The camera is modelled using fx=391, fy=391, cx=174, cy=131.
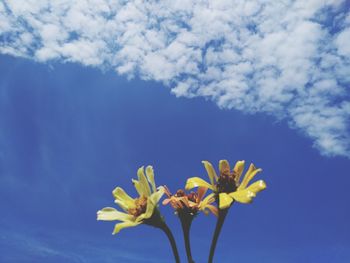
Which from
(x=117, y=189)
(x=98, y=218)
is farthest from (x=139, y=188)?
(x=98, y=218)

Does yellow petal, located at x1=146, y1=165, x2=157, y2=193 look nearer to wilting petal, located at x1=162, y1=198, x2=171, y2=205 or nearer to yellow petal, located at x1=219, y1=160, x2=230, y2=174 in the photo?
wilting petal, located at x1=162, y1=198, x2=171, y2=205

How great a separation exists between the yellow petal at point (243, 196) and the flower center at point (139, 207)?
124 cm

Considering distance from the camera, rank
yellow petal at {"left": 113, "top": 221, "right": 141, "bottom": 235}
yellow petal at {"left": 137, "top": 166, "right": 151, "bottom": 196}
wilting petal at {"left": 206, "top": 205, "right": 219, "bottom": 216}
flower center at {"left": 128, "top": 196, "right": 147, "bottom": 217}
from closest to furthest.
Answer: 1. wilting petal at {"left": 206, "top": 205, "right": 219, "bottom": 216}
2. yellow petal at {"left": 113, "top": 221, "right": 141, "bottom": 235}
3. flower center at {"left": 128, "top": 196, "right": 147, "bottom": 217}
4. yellow petal at {"left": 137, "top": 166, "right": 151, "bottom": 196}

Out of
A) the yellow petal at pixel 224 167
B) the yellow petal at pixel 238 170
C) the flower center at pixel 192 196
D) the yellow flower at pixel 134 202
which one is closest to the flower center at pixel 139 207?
the yellow flower at pixel 134 202

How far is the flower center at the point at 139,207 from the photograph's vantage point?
494 cm

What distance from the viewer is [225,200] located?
4078mm

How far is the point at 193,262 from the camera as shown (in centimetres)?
395

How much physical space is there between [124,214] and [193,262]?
4.33ft

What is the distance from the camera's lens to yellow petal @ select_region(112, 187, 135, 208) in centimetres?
509

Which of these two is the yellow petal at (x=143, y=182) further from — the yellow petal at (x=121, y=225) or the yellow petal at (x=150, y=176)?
the yellow petal at (x=121, y=225)

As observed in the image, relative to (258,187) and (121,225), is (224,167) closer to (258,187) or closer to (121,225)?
(258,187)

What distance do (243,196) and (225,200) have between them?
20 centimetres

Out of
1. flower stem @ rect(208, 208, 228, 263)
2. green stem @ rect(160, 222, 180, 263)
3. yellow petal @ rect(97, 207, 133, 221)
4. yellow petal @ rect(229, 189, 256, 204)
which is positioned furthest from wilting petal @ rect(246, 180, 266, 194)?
yellow petal @ rect(97, 207, 133, 221)

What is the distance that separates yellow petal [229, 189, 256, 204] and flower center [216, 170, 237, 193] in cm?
30
